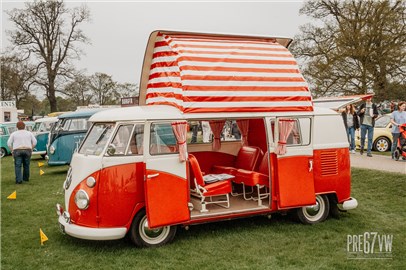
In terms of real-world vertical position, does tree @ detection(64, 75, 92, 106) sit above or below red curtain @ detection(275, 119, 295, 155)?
above

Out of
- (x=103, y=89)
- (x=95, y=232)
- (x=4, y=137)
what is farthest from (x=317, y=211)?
(x=103, y=89)

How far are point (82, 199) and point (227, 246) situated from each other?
2359mm

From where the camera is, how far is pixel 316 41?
3102 cm

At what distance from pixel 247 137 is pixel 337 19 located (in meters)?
24.7

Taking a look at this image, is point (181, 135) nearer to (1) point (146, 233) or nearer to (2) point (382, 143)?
(1) point (146, 233)

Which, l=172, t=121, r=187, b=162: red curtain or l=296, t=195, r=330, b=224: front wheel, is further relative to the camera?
l=296, t=195, r=330, b=224: front wheel

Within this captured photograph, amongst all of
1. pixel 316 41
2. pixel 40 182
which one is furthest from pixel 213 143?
pixel 316 41

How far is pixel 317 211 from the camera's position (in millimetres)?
8023

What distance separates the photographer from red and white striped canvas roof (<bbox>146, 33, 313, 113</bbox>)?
6.92 meters

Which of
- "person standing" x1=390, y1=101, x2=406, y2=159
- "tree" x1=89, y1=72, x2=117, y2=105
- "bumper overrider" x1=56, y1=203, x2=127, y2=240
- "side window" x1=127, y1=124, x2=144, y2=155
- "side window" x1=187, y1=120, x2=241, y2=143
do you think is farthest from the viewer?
"tree" x1=89, y1=72, x2=117, y2=105

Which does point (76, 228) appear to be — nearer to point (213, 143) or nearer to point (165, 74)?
point (165, 74)

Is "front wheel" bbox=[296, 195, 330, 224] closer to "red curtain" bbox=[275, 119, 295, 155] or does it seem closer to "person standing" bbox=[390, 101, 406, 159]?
"red curtain" bbox=[275, 119, 295, 155]

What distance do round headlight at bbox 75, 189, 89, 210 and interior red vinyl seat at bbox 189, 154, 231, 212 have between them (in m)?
1.81

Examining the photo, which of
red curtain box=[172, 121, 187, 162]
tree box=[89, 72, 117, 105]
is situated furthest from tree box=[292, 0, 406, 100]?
tree box=[89, 72, 117, 105]
